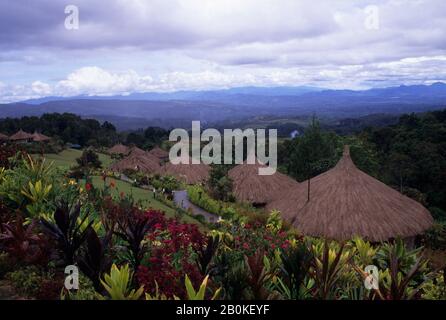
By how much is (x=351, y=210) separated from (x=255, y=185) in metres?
7.17

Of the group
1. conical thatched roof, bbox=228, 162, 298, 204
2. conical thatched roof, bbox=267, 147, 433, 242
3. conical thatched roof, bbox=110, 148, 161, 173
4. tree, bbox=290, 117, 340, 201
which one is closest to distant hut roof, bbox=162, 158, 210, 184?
conical thatched roof, bbox=110, 148, 161, 173

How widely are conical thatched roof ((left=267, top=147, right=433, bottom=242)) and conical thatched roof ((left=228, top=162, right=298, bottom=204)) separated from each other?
4.20 meters

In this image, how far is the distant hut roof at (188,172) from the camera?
26.5 meters

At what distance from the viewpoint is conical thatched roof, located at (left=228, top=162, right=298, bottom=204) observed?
64.2 feet

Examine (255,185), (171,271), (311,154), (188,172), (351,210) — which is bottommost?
(188,172)

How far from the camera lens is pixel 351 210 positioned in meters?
13.3

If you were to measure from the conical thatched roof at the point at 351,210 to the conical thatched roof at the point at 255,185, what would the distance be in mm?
4199

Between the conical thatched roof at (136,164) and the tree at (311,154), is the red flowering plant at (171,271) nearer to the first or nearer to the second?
the tree at (311,154)

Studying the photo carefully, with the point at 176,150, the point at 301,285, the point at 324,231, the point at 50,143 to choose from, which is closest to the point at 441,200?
the point at 324,231

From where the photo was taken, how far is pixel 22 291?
425 centimetres

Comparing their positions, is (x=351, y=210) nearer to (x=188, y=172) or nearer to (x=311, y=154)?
(x=311, y=154)

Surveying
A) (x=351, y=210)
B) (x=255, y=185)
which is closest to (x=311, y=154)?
(x=255, y=185)

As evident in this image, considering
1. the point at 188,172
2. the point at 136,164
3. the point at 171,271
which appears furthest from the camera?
the point at 136,164
